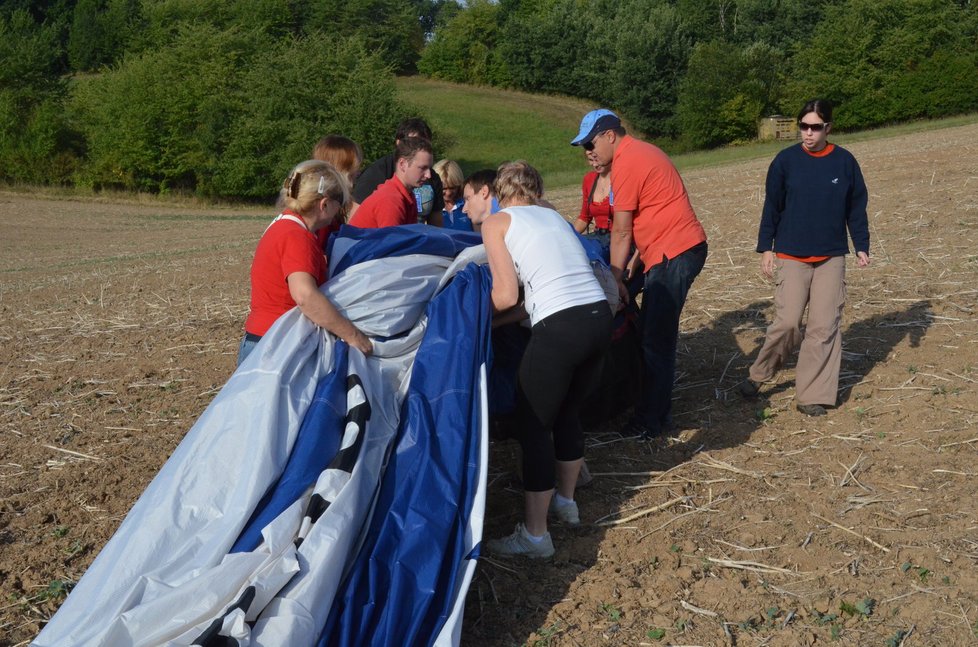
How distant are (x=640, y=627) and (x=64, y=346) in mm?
6674

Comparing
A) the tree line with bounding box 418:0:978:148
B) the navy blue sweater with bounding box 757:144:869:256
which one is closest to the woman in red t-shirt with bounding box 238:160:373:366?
the navy blue sweater with bounding box 757:144:869:256

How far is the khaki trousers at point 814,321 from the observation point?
6453mm

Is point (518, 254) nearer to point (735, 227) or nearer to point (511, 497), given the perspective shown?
point (511, 497)

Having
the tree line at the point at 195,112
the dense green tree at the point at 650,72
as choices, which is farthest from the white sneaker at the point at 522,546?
the dense green tree at the point at 650,72

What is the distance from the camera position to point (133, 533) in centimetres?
396

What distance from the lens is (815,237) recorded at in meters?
6.42

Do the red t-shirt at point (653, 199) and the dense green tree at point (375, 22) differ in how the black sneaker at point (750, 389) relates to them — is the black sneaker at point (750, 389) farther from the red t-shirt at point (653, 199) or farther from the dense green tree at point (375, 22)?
the dense green tree at point (375, 22)

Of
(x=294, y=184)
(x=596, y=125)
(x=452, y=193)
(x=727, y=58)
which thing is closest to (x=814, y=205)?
(x=596, y=125)

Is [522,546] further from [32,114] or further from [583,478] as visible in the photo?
[32,114]

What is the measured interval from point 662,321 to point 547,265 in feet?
5.66

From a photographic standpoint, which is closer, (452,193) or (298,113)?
(452,193)

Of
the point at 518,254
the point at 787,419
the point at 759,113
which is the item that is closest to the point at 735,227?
the point at 787,419

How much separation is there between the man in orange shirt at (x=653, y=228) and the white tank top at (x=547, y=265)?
136cm

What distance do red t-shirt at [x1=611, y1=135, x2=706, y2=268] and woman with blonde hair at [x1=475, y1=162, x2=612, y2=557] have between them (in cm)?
127
